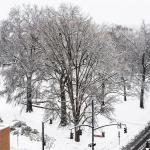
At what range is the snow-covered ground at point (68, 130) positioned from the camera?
1426 inches

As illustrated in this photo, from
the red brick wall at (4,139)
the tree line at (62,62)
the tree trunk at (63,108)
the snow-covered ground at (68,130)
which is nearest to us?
the red brick wall at (4,139)

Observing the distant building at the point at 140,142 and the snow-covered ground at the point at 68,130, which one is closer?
the snow-covered ground at the point at 68,130

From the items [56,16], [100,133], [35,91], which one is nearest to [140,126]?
[100,133]

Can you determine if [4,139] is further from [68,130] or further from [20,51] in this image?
[20,51]

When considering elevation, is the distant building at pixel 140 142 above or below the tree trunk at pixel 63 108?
below

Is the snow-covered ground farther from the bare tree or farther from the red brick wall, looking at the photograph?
the red brick wall

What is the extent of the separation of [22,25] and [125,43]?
21045mm

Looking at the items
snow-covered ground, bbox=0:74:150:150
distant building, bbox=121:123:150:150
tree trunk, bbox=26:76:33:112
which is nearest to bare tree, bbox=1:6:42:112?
tree trunk, bbox=26:76:33:112

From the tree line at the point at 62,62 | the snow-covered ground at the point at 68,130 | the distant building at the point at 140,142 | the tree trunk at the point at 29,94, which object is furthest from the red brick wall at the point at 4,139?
the tree trunk at the point at 29,94

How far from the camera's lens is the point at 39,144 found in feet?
118

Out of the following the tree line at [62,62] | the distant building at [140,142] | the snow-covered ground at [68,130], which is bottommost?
the distant building at [140,142]

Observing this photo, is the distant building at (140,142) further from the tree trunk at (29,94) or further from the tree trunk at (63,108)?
the tree trunk at (29,94)

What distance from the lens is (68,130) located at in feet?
134

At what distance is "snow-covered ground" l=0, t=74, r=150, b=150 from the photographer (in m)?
36.2
